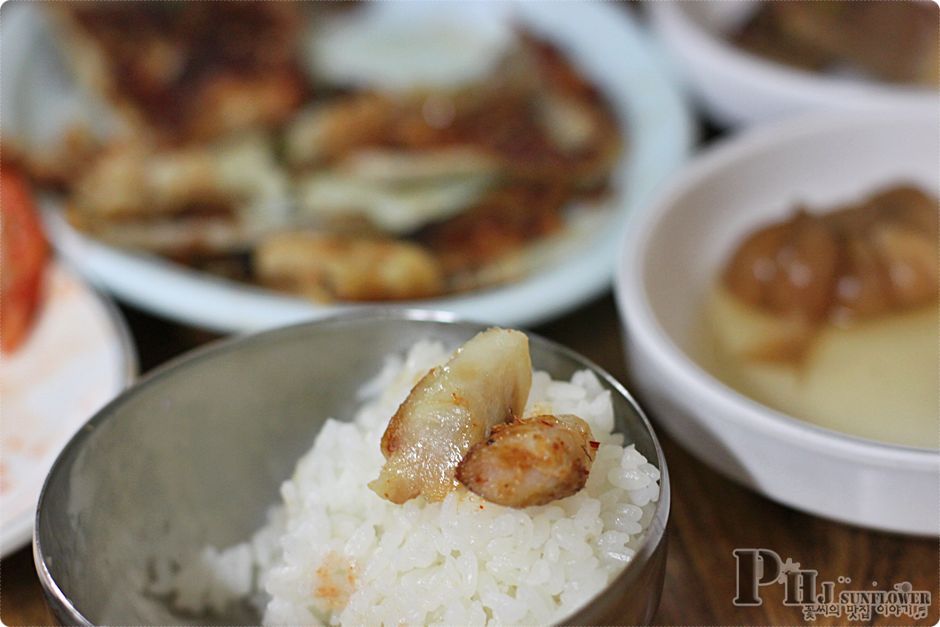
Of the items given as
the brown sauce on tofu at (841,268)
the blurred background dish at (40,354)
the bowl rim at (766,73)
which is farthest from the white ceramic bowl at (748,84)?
the blurred background dish at (40,354)

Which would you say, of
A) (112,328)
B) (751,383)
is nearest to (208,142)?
(112,328)

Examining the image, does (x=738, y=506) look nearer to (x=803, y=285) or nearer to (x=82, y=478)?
(x=803, y=285)

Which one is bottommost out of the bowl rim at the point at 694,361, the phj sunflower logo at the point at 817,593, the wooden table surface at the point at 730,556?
the wooden table surface at the point at 730,556

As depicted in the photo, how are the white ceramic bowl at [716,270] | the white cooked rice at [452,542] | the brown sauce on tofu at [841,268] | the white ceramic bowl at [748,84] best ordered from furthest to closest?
1. the white ceramic bowl at [748,84]
2. the brown sauce on tofu at [841,268]
3. the white ceramic bowl at [716,270]
4. the white cooked rice at [452,542]

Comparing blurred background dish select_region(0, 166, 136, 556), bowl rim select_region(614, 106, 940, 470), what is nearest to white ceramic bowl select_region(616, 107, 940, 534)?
bowl rim select_region(614, 106, 940, 470)

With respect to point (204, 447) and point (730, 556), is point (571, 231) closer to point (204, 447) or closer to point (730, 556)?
point (730, 556)

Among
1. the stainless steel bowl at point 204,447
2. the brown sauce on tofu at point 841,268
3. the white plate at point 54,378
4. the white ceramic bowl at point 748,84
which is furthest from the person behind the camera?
the white ceramic bowl at point 748,84

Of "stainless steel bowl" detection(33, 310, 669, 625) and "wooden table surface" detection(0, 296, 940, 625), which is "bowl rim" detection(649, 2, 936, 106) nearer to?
"wooden table surface" detection(0, 296, 940, 625)

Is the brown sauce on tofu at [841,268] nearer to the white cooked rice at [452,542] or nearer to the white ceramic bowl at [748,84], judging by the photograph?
the white ceramic bowl at [748,84]
